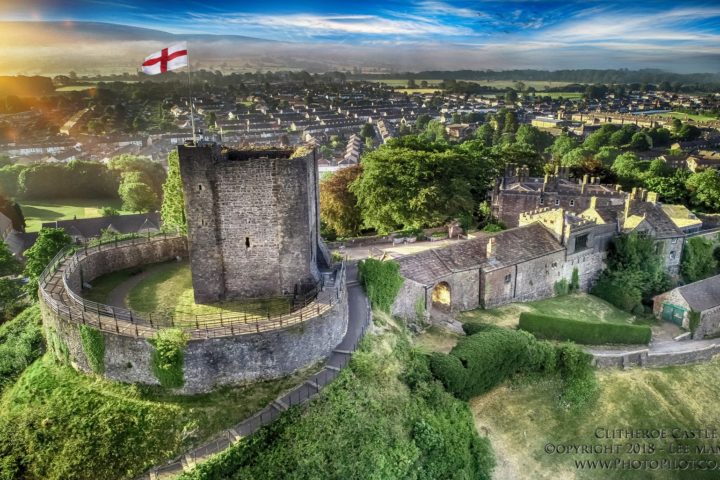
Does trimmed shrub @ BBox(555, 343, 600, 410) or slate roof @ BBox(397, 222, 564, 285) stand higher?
slate roof @ BBox(397, 222, 564, 285)

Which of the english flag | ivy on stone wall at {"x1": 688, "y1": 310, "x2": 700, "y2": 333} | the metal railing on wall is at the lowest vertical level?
ivy on stone wall at {"x1": 688, "y1": 310, "x2": 700, "y2": 333}

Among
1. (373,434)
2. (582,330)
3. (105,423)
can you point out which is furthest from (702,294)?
(105,423)

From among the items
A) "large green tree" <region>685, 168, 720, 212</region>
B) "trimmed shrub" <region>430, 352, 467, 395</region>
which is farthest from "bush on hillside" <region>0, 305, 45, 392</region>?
"large green tree" <region>685, 168, 720, 212</region>

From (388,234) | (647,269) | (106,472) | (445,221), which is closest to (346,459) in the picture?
(106,472)

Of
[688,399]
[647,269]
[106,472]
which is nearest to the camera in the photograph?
[106,472]

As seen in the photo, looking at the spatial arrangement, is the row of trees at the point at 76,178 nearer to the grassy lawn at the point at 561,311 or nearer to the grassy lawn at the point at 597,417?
the grassy lawn at the point at 561,311

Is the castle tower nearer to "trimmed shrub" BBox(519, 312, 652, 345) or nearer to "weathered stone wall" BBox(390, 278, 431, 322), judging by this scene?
"weathered stone wall" BBox(390, 278, 431, 322)

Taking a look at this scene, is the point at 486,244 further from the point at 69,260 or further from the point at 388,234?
the point at 69,260
